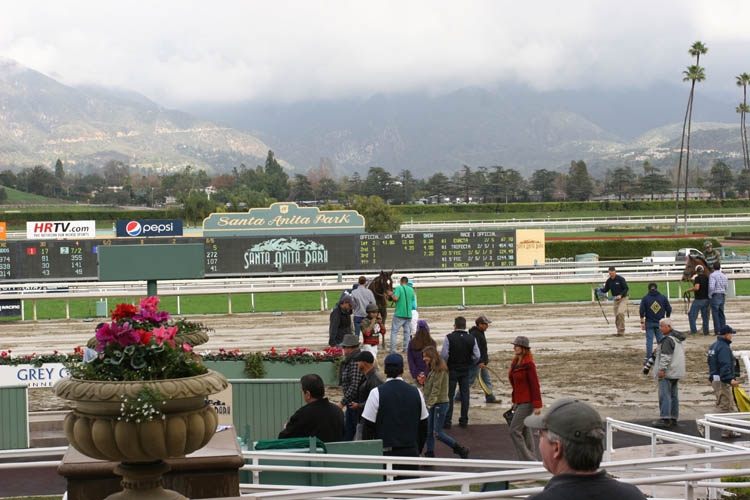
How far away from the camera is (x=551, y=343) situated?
52.1 feet

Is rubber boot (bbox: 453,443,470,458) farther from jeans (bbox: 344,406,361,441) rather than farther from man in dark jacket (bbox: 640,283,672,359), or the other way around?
man in dark jacket (bbox: 640,283,672,359)

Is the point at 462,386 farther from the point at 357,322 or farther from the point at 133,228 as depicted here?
the point at 133,228

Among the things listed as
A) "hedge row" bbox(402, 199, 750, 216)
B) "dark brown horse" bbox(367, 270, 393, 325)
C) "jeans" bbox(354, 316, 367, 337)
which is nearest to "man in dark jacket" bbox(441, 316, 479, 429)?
"jeans" bbox(354, 316, 367, 337)

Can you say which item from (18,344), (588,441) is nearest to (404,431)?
(588,441)

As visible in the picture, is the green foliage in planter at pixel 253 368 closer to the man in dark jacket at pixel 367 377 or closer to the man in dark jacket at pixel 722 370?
the man in dark jacket at pixel 367 377

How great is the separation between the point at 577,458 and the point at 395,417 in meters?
3.82

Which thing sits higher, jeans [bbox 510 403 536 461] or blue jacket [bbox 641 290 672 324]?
blue jacket [bbox 641 290 672 324]

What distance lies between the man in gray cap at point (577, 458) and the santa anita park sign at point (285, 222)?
27059 millimetres

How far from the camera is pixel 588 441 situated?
254 centimetres

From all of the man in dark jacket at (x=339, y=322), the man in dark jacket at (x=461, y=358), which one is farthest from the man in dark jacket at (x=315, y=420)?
the man in dark jacket at (x=339, y=322)

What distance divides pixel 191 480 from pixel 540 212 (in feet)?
274

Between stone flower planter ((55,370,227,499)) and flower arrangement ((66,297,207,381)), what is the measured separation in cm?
9

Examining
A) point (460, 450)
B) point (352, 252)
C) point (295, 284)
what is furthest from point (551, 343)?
point (352, 252)

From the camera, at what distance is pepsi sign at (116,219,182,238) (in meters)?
28.8
